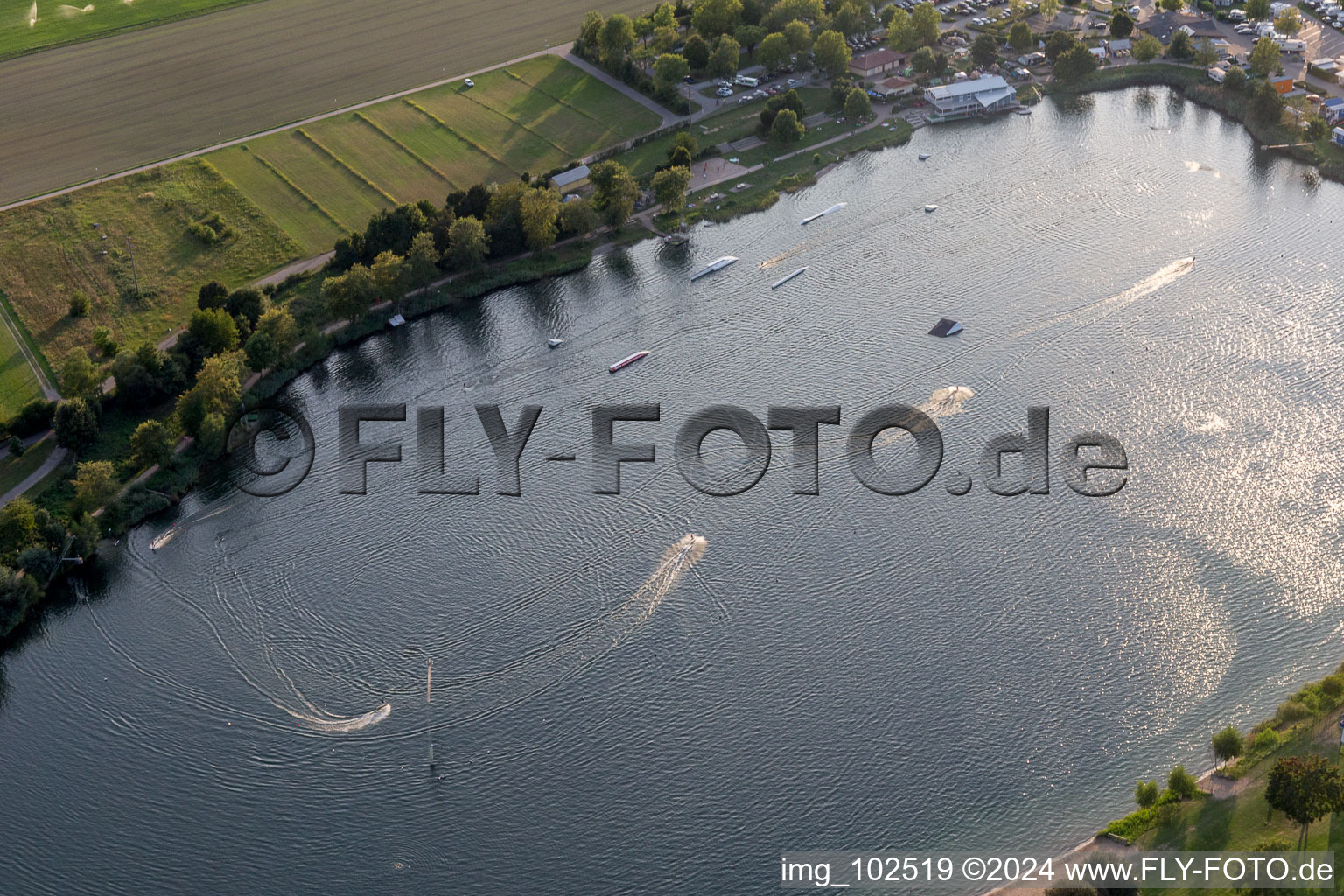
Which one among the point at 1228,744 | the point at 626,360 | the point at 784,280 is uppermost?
the point at 784,280

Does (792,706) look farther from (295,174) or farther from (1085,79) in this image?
(1085,79)

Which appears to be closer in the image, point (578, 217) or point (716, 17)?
point (578, 217)

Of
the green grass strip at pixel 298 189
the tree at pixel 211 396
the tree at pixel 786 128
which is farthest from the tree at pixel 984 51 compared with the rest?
the tree at pixel 211 396

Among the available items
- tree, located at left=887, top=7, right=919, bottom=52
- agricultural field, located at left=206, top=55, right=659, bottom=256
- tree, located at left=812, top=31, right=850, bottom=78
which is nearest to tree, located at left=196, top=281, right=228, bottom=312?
agricultural field, located at left=206, top=55, right=659, bottom=256

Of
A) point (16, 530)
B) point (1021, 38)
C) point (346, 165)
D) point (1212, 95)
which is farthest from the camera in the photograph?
point (1021, 38)

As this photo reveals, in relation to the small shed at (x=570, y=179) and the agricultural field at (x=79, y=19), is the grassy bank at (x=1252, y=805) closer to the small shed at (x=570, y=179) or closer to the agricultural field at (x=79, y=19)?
the small shed at (x=570, y=179)

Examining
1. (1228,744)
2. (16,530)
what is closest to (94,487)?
(16,530)

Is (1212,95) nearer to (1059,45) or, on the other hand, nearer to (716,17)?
(1059,45)
